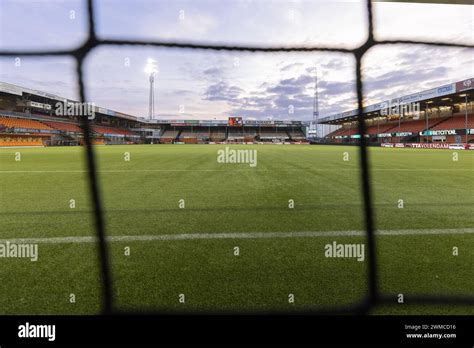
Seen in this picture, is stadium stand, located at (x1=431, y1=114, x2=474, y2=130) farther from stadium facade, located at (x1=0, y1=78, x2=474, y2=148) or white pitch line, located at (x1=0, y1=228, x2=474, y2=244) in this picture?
white pitch line, located at (x1=0, y1=228, x2=474, y2=244)

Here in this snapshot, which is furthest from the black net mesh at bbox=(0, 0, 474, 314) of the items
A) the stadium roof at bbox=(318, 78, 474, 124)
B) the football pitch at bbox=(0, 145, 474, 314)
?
the stadium roof at bbox=(318, 78, 474, 124)

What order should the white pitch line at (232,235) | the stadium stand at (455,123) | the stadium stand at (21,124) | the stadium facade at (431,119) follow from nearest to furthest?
1. the white pitch line at (232,235)
2. the stadium facade at (431,119)
3. the stadium stand at (21,124)
4. the stadium stand at (455,123)

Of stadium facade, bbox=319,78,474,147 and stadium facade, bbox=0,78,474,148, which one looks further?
stadium facade, bbox=0,78,474,148

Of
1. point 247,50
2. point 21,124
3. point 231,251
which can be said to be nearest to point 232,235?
point 231,251

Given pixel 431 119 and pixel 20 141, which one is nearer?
pixel 20 141

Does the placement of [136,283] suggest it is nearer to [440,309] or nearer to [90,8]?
[440,309]

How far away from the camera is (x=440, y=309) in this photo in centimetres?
186

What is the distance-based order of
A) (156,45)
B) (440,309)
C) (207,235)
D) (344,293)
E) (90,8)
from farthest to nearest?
(207,235) → (156,45) → (90,8) → (344,293) → (440,309)

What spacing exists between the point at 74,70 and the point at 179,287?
216 cm

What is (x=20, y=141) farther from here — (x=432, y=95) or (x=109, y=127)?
(x=432, y=95)

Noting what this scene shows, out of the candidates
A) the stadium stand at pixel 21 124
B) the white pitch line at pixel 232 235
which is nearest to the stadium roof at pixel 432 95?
the white pitch line at pixel 232 235

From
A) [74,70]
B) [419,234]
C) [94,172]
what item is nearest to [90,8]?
[74,70]

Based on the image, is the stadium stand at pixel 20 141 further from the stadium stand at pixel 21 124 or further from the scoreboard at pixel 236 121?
the scoreboard at pixel 236 121

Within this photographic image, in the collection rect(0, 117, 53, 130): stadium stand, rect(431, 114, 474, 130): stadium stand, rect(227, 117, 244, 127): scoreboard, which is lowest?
rect(431, 114, 474, 130): stadium stand
